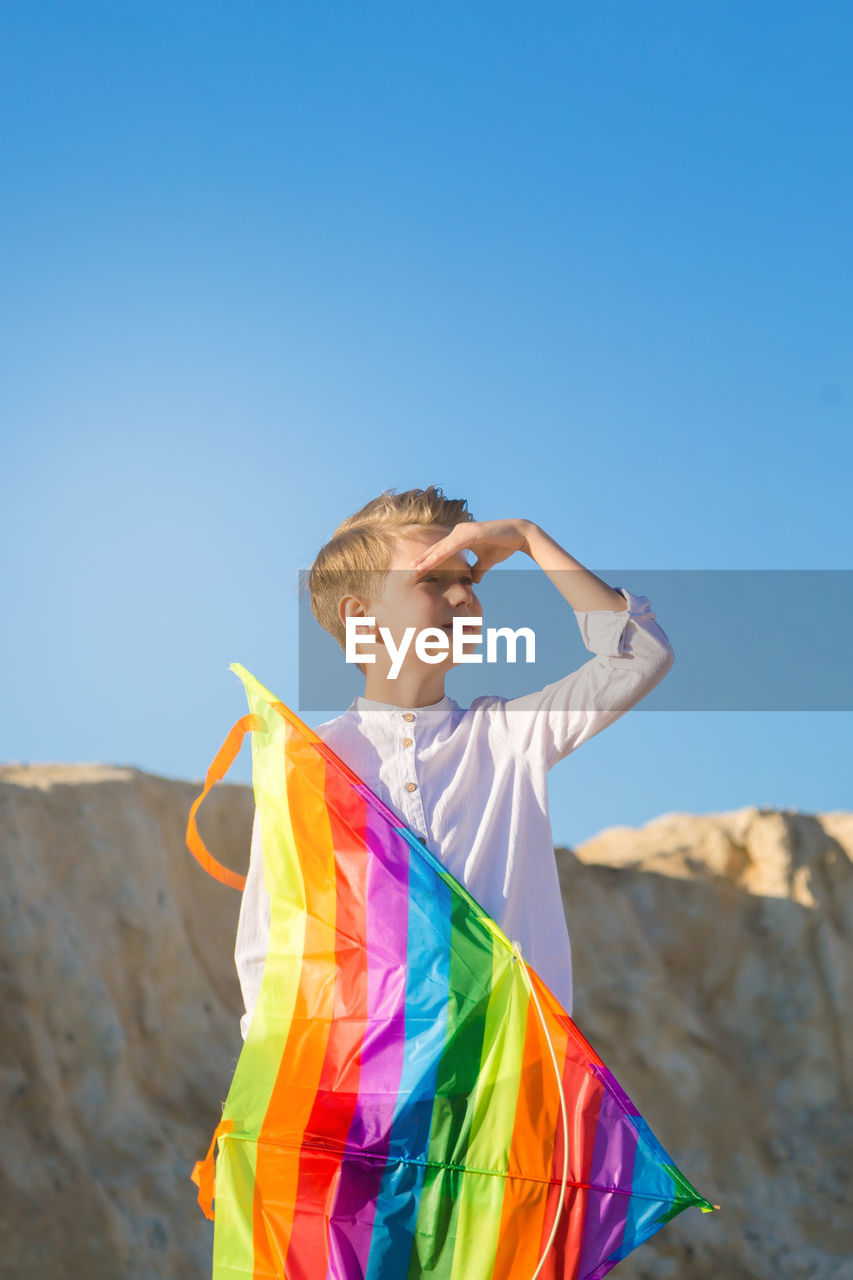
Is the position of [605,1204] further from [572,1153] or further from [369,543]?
[369,543]

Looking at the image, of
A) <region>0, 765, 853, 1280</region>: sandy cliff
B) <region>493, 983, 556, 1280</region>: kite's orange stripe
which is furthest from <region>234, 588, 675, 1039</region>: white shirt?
<region>0, 765, 853, 1280</region>: sandy cliff

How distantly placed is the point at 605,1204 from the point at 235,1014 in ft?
20.0

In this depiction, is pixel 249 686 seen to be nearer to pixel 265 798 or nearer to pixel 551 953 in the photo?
pixel 265 798

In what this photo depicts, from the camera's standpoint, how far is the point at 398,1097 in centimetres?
153

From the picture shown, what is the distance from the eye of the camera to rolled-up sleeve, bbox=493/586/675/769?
1538 mm

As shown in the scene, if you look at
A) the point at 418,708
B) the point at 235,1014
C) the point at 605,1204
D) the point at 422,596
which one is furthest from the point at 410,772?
the point at 235,1014

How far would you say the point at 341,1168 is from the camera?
154 centimetres

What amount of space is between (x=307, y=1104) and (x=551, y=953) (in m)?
0.40

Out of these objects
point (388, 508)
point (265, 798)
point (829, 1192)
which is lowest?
point (829, 1192)

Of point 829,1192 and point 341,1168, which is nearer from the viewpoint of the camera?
point 341,1168

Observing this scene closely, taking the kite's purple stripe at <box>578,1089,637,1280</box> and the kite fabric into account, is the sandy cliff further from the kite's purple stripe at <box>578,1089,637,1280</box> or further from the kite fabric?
the kite's purple stripe at <box>578,1089,637,1280</box>

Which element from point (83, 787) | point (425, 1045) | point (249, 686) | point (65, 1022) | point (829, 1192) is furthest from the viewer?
point (829, 1192)

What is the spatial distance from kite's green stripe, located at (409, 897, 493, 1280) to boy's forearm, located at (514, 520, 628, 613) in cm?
45

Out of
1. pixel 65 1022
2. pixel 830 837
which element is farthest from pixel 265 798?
pixel 830 837
